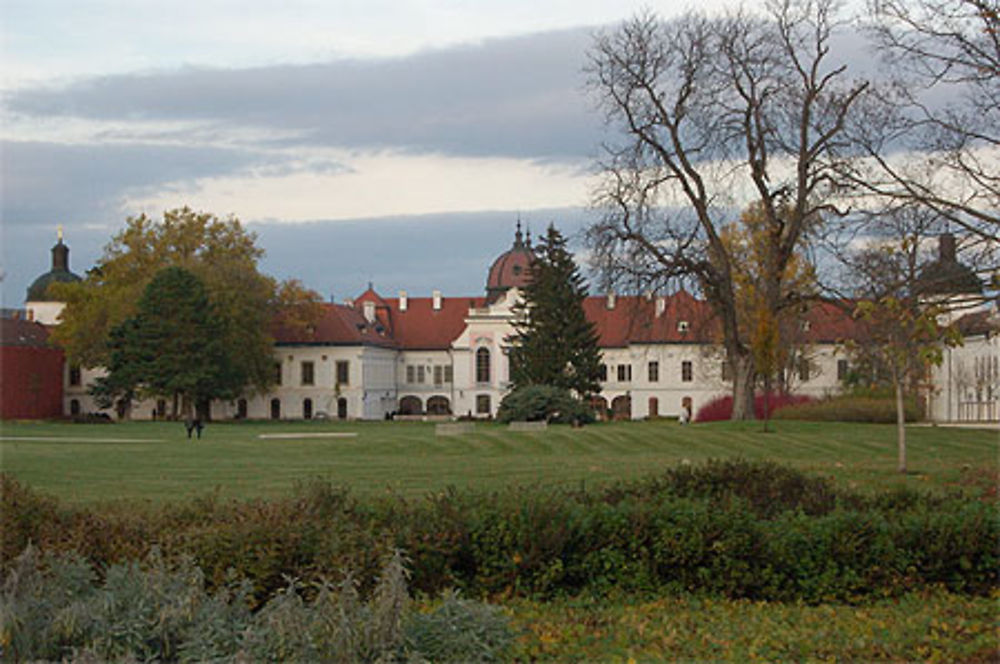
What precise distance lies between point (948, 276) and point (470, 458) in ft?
47.6

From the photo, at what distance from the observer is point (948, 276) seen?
15.3 m

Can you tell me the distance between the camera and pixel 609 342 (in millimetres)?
98562

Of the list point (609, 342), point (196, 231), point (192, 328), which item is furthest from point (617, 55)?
point (609, 342)

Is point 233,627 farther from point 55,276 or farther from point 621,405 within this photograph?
point 55,276

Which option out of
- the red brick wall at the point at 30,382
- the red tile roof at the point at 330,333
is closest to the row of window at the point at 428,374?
the red tile roof at the point at 330,333

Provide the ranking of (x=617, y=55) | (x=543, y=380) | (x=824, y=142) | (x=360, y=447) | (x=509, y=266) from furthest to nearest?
(x=509, y=266), (x=543, y=380), (x=617, y=55), (x=824, y=142), (x=360, y=447)

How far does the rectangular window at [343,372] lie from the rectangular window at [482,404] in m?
11.3

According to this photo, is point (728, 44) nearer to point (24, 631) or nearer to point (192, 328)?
point (24, 631)

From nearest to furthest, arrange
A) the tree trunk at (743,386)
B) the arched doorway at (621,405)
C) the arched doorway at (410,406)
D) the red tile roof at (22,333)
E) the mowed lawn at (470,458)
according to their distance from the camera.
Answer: the mowed lawn at (470,458)
the tree trunk at (743,386)
the red tile roof at (22,333)
the arched doorway at (621,405)
the arched doorway at (410,406)

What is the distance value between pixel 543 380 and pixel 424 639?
53.8 meters

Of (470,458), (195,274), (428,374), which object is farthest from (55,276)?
(470,458)

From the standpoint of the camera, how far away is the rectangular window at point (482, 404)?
101000 millimetres

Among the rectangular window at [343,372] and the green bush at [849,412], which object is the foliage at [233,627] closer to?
the green bush at [849,412]

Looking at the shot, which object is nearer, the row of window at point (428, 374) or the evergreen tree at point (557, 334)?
the evergreen tree at point (557, 334)
